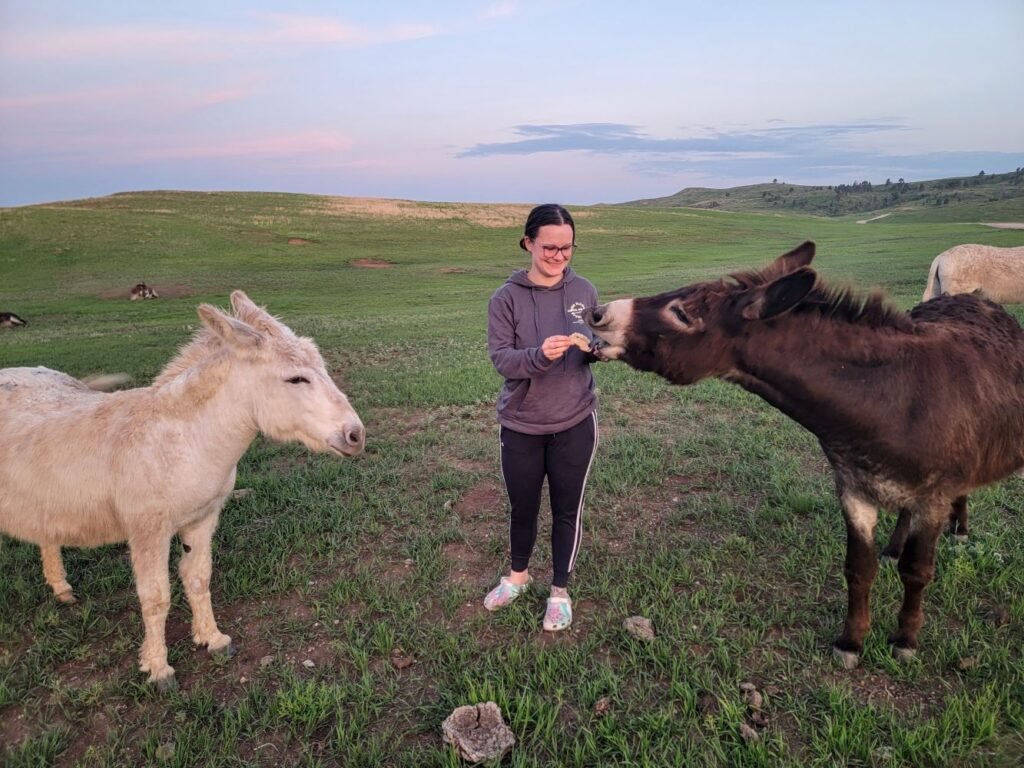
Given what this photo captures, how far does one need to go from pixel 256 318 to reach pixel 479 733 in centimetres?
267

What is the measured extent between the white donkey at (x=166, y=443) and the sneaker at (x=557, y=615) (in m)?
1.77

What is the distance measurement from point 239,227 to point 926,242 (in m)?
53.5

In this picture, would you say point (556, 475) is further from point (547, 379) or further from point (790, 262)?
point (790, 262)

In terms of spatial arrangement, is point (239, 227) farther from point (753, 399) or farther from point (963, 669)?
point (963, 669)

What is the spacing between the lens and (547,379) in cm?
370

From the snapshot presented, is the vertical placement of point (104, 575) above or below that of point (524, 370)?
below

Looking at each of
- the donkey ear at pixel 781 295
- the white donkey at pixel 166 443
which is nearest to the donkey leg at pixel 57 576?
the white donkey at pixel 166 443

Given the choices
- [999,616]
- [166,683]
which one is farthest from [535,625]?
[999,616]

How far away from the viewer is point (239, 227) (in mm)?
52531

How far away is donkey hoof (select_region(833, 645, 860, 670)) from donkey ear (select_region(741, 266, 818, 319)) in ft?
7.04

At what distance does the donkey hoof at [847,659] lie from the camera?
3.56 metres

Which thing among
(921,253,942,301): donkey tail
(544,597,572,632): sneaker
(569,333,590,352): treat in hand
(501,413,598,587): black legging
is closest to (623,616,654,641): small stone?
(544,597,572,632): sneaker

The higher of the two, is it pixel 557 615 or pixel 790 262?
pixel 790 262

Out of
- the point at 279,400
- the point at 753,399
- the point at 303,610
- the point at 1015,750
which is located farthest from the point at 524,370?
the point at 753,399
